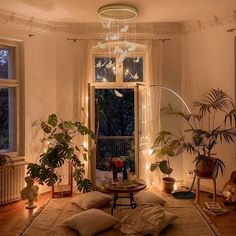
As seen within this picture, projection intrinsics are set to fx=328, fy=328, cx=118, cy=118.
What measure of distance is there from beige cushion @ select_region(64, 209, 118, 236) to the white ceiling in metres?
2.95

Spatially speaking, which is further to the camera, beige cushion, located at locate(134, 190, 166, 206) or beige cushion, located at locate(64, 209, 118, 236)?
beige cushion, located at locate(134, 190, 166, 206)

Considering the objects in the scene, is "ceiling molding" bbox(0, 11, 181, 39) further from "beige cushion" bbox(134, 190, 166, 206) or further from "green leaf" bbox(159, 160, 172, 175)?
"beige cushion" bbox(134, 190, 166, 206)

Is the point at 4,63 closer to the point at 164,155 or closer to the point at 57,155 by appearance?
the point at 57,155

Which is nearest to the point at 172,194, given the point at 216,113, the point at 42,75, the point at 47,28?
the point at 216,113

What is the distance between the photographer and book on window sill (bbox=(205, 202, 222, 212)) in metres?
4.62

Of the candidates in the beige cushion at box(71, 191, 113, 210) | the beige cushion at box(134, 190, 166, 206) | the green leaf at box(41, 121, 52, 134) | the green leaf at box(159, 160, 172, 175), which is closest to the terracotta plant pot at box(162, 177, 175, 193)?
the green leaf at box(159, 160, 172, 175)

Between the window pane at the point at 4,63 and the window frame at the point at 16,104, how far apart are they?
2.8 inches

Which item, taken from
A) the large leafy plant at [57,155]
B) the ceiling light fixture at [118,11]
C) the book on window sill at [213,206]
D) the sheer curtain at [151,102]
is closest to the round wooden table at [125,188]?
the large leafy plant at [57,155]

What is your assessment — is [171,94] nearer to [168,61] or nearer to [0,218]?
[168,61]

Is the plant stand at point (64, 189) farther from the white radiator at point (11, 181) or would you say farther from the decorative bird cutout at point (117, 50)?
the decorative bird cutout at point (117, 50)

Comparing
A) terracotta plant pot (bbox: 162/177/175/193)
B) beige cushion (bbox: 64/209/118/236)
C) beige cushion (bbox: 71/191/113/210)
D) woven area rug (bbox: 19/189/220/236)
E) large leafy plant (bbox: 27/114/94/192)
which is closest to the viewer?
beige cushion (bbox: 64/209/118/236)

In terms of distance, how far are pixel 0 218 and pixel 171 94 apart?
3.52 metres

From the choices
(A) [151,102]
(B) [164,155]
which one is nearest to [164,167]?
(B) [164,155]

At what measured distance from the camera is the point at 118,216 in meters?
4.46
